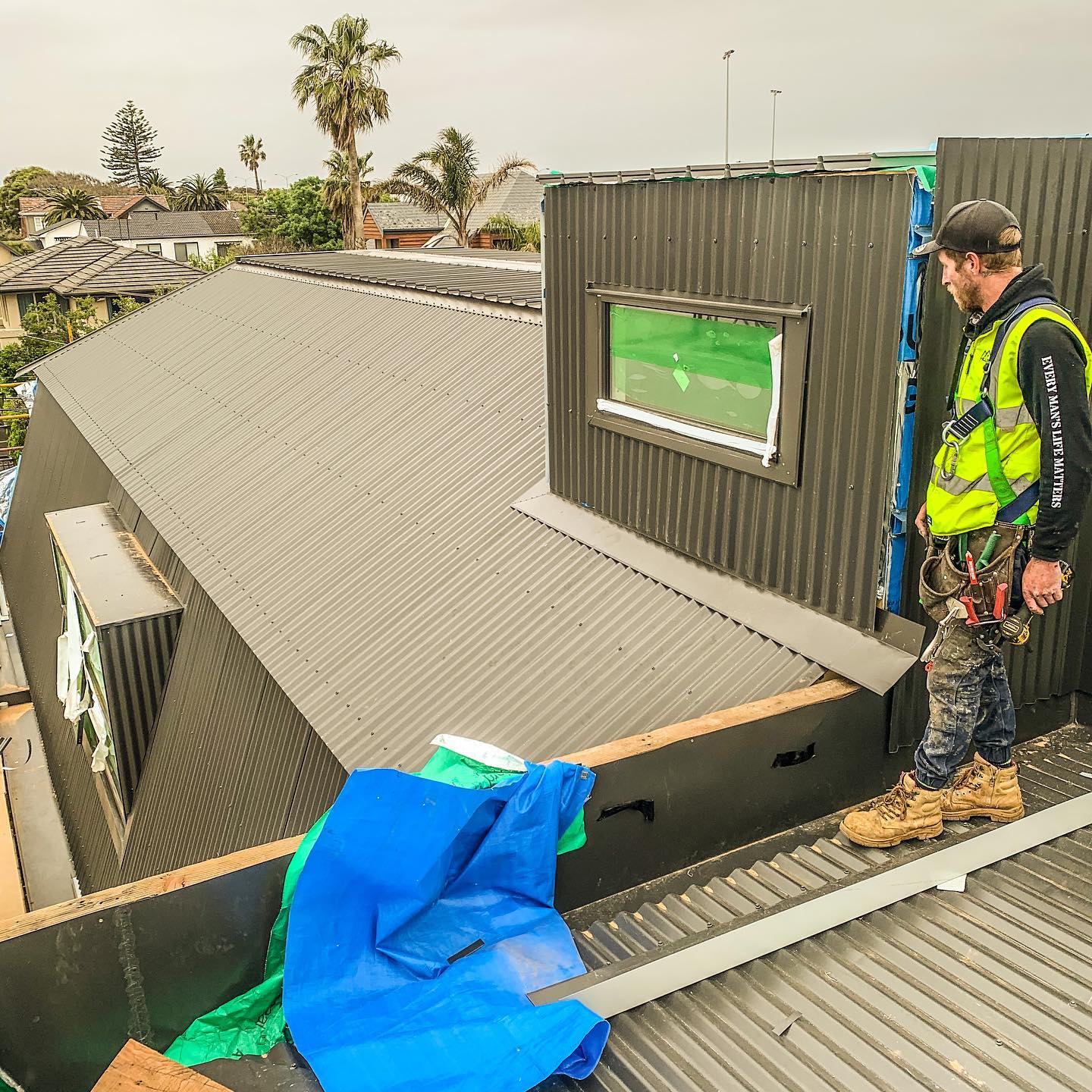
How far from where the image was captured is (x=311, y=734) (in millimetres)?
7816

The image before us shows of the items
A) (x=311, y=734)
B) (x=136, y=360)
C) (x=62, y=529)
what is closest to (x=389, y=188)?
(x=136, y=360)

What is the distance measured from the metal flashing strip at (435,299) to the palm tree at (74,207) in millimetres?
85311

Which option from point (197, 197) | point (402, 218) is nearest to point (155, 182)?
point (197, 197)

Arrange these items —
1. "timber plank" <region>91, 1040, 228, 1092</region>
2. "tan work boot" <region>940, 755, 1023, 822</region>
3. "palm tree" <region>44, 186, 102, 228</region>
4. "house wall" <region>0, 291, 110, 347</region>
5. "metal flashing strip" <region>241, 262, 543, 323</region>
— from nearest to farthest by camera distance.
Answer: "timber plank" <region>91, 1040, 228, 1092</region> < "tan work boot" <region>940, 755, 1023, 822</region> < "metal flashing strip" <region>241, 262, 543, 323</region> < "house wall" <region>0, 291, 110, 347</region> < "palm tree" <region>44, 186, 102, 228</region>

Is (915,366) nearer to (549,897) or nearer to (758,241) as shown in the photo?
(758,241)

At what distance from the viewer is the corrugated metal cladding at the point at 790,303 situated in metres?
5.09

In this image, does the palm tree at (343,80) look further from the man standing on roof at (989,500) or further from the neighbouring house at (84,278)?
the man standing on roof at (989,500)

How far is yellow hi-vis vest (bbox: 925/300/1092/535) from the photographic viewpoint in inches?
163

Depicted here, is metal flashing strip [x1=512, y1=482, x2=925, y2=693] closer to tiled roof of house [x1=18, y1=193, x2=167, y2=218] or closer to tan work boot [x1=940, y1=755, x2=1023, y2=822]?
tan work boot [x1=940, y1=755, x2=1023, y2=822]

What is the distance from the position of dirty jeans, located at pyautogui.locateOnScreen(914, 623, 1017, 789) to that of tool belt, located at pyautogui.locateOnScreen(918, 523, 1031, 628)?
16 centimetres

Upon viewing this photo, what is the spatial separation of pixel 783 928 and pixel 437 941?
142cm

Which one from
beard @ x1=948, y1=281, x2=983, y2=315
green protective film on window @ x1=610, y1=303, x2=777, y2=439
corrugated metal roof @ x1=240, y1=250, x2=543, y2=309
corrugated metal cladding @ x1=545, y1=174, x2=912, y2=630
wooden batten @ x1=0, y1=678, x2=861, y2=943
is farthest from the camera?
corrugated metal roof @ x1=240, y1=250, x2=543, y2=309

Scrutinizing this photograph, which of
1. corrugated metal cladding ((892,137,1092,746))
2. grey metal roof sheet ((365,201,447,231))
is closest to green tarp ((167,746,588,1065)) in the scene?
corrugated metal cladding ((892,137,1092,746))

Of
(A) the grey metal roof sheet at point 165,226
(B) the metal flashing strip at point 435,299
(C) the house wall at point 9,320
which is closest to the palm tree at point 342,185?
(C) the house wall at point 9,320
